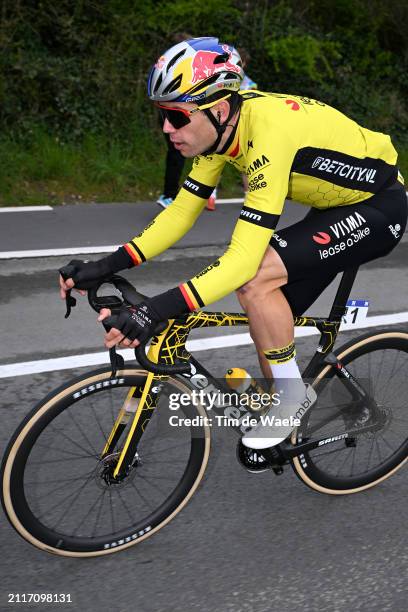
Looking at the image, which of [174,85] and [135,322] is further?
[174,85]

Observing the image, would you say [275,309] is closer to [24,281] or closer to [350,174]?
[350,174]

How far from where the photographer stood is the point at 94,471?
340 centimetres

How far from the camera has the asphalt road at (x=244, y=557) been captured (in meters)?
3.09

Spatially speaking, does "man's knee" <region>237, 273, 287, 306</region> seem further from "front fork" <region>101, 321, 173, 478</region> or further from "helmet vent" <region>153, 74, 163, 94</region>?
"helmet vent" <region>153, 74, 163, 94</region>

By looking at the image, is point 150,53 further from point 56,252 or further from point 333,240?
point 333,240

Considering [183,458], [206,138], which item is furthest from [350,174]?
[183,458]

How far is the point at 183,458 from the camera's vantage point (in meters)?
3.35

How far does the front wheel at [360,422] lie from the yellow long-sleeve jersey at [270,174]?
73 cm

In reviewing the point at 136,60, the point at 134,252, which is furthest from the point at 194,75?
the point at 136,60

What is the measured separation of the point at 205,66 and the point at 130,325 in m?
1.03

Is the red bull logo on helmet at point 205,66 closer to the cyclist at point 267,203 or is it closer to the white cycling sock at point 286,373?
the cyclist at point 267,203

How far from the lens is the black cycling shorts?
126 inches

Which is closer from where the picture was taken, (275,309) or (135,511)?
(275,309)

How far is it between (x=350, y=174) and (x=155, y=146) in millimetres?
7484
